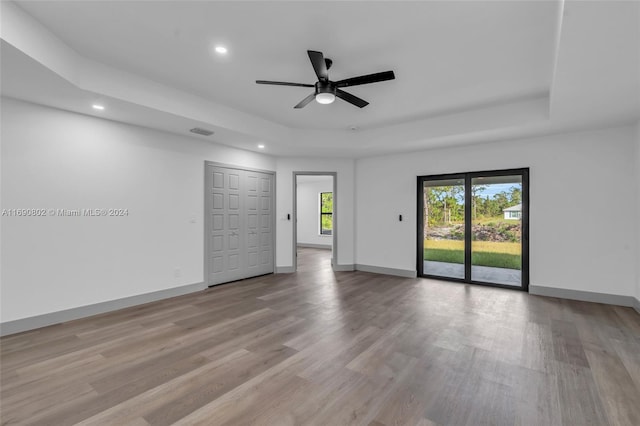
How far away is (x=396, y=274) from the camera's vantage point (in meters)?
6.45

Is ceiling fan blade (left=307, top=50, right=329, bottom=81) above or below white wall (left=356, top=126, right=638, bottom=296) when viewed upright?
above

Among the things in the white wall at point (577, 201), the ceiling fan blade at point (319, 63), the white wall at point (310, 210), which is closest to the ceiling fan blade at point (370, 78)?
the ceiling fan blade at point (319, 63)

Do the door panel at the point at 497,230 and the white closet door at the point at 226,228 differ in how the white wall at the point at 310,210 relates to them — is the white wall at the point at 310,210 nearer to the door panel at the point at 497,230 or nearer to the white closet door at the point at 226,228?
the white closet door at the point at 226,228

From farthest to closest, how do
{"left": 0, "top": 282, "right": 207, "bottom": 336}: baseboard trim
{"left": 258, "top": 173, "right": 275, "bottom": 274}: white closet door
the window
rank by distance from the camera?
the window, {"left": 258, "top": 173, "right": 275, "bottom": 274}: white closet door, {"left": 0, "top": 282, "right": 207, "bottom": 336}: baseboard trim

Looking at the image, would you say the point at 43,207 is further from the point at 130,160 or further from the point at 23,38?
the point at 23,38

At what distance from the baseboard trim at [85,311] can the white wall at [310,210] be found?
266 inches

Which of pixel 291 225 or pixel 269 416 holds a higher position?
pixel 291 225

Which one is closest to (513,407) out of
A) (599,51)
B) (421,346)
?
(421,346)

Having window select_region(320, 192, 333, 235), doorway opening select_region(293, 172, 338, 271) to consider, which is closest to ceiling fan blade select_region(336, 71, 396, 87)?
doorway opening select_region(293, 172, 338, 271)

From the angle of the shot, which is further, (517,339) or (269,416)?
(517,339)

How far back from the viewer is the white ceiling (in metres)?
2.40

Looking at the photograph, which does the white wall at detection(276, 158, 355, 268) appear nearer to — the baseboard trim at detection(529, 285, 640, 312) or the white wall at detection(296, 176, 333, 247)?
the baseboard trim at detection(529, 285, 640, 312)

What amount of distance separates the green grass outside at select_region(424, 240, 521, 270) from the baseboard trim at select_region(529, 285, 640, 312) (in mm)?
486

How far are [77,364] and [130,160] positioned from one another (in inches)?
111
